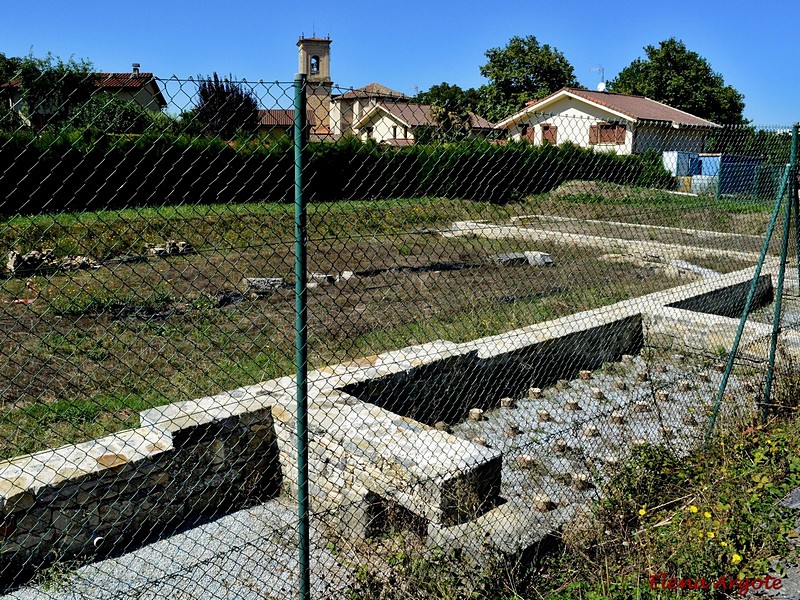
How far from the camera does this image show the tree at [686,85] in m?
48.1

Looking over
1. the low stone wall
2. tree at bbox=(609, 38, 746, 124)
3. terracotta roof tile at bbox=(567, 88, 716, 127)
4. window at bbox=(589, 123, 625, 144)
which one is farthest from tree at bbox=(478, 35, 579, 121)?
the low stone wall

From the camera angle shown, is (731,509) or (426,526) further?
(426,526)

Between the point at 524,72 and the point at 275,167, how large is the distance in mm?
49758

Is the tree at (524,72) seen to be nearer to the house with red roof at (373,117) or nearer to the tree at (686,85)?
the tree at (686,85)

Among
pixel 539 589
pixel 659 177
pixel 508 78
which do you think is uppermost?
pixel 508 78

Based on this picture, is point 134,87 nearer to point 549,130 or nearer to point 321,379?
point 321,379

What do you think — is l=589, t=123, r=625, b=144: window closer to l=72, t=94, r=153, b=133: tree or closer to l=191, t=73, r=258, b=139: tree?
l=191, t=73, r=258, b=139: tree

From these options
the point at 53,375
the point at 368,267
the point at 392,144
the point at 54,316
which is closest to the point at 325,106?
the point at 392,144

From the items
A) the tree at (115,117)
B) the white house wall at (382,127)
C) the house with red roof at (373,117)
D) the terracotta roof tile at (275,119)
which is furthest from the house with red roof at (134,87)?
the white house wall at (382,127)

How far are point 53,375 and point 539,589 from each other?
15.4ft

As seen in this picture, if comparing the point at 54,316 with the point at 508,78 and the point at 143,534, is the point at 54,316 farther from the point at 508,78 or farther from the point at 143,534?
the point at 508,78

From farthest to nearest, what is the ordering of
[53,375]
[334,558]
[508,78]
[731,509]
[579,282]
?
[508,78] < [579,282] < [53,375] < [334,558] < [731,509]

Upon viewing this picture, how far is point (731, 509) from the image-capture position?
142 inches

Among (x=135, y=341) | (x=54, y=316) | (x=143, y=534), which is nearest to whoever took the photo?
(x=143, y=534)
